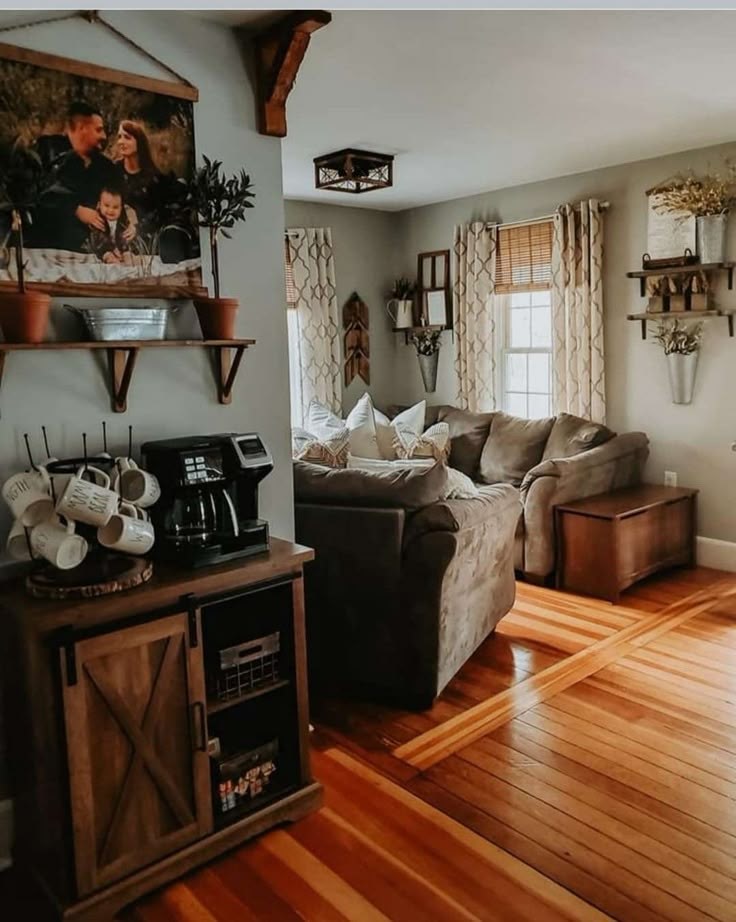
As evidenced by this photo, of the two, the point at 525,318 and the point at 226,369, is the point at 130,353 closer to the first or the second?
the point at 226,369

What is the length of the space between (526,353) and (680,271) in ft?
→ 4.54

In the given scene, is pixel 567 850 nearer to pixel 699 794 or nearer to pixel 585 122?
pixel 699 794

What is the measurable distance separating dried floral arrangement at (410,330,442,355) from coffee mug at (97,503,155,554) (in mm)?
4533

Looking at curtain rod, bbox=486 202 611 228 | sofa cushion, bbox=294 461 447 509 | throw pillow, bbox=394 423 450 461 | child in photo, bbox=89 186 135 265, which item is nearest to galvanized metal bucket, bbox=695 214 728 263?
curtain rod, bbox=486 202 611 228

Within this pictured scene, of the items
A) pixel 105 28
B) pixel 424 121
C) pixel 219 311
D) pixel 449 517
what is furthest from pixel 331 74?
pixel 449 517

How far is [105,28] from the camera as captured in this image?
2.36m

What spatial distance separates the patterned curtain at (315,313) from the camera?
239 inches

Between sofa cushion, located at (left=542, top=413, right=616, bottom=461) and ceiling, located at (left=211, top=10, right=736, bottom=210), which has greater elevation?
ceiling, located at (left=211, top=10, right=736, bottom=210)

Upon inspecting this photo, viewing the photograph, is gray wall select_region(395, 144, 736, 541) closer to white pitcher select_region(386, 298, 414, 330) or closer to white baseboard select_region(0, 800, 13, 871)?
white pitcher select_region(386, 298, 414, 330)

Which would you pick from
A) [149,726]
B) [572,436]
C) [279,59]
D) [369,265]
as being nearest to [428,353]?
[369,265]

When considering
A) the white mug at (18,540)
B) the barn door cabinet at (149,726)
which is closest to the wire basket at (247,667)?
the barn door cabinet at (149,726)

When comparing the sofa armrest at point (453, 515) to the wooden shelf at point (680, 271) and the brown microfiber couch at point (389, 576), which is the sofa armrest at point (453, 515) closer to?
the brown microfiber couch at point (389, 576)

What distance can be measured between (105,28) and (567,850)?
8.99 feet

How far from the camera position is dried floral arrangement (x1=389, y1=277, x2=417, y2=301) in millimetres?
6551
